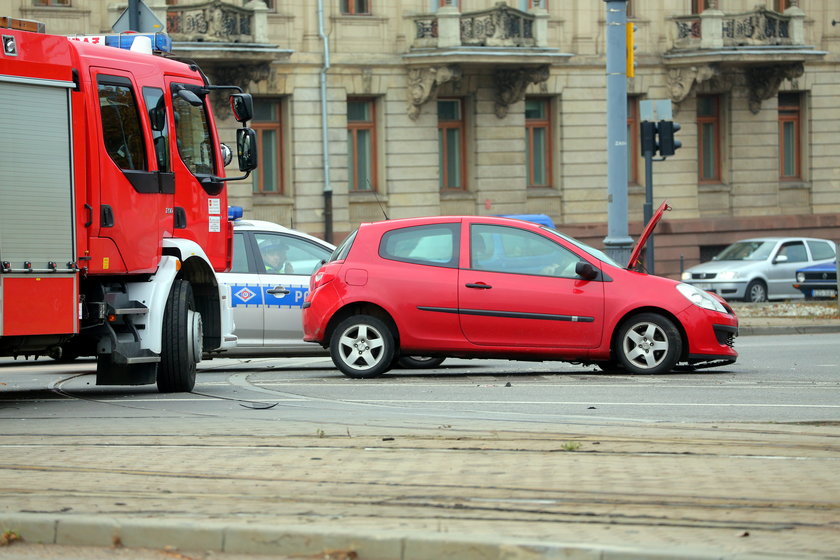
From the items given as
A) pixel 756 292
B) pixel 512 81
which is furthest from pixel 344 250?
pixel 512 81

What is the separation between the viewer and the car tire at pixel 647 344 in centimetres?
1373

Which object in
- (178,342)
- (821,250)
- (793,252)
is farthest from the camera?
(821,250)

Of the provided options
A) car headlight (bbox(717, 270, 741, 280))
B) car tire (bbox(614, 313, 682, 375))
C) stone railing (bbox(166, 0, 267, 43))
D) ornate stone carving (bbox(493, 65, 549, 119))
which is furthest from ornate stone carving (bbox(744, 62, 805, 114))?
car tire (bbox(614, 313, 682, 375))

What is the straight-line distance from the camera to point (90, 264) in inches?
447

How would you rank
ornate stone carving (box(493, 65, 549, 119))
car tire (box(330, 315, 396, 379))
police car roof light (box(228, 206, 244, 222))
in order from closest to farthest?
car tire (box(330, 315, 396, 379)) < police car roof light (box(228, 206, 244, 222)) < ornate stone carving (box(493, 65, 549, 119))

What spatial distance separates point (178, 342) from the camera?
12094 millimetres

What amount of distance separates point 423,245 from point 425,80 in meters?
22.8

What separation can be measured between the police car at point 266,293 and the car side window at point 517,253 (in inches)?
77.3

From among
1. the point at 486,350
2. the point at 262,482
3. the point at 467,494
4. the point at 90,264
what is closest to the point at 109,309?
the point at 90,264

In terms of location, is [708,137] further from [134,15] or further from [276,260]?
[276,260]

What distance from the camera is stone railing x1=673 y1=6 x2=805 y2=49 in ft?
128

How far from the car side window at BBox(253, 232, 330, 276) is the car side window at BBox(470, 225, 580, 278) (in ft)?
8.52

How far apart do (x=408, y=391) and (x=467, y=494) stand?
5692 mm

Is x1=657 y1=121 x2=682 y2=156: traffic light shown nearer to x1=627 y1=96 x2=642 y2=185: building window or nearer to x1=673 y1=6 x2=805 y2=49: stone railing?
x1=627 y1=96 x2=642 y2=185: building window
